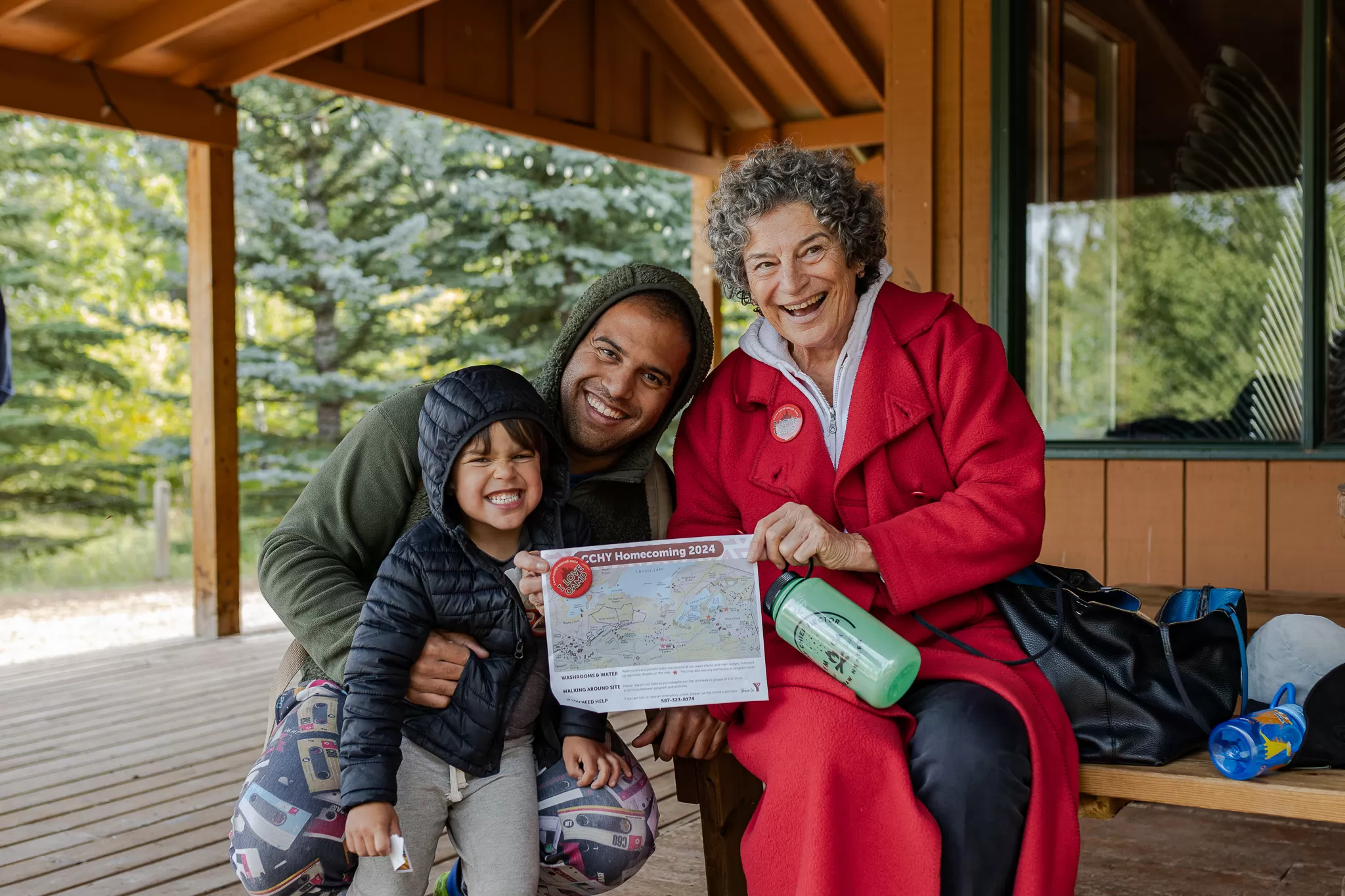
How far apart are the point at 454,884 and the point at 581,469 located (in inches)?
31.1

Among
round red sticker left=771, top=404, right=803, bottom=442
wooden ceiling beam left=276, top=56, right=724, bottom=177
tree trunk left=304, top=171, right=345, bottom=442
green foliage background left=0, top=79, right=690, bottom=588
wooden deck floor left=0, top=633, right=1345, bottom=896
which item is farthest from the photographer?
tree trunk left=304, top=171, right=345, bottom=442

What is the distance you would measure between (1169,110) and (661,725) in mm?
3603

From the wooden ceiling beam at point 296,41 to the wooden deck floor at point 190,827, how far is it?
2.94m

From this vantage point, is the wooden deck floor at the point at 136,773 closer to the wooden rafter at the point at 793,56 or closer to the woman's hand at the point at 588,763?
the woman's hand at the point at 588,763

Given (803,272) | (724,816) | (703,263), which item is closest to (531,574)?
(724,816)

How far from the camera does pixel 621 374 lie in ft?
7.11

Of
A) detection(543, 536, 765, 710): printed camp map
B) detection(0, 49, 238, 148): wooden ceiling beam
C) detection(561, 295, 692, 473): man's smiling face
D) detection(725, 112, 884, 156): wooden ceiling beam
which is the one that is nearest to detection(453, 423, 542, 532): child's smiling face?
detection(543, 536, 765, 710): printed camp map

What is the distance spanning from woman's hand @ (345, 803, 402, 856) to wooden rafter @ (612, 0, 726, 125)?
6.85 metres

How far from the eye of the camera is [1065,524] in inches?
160

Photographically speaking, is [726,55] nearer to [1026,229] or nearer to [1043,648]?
[1026,229]

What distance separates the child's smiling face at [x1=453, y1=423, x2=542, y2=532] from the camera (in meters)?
1.91

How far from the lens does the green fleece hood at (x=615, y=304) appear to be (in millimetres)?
2219

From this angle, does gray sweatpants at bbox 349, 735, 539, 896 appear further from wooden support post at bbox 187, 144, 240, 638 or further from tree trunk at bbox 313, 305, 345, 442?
tree trunk at bbox 313, 305, 345, 442

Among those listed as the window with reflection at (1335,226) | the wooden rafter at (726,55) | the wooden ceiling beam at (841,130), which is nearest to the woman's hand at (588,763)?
the window with reflection at (1335,226)
